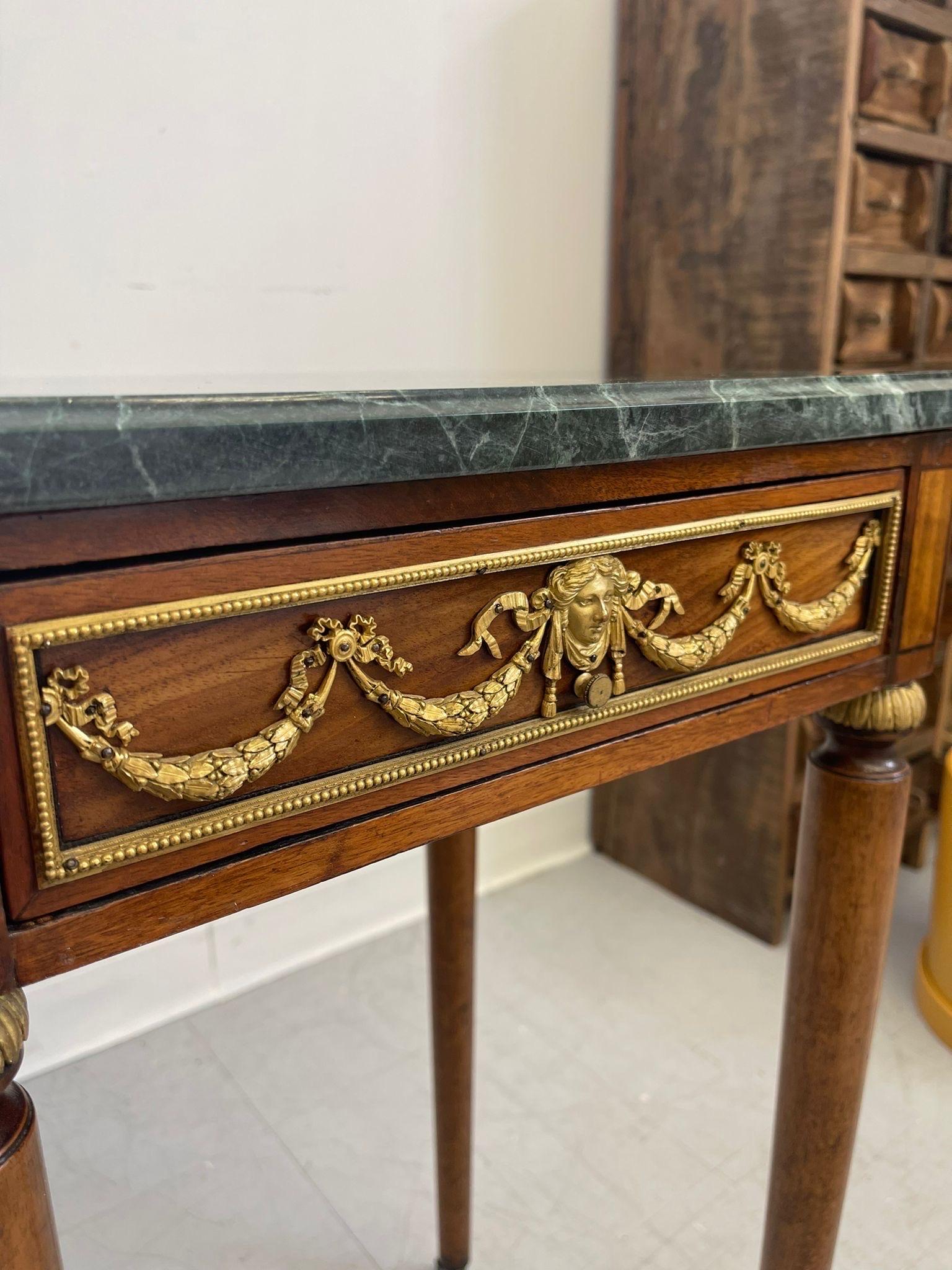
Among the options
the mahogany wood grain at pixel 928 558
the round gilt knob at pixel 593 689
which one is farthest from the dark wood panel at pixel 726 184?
the round gilt knob at pixel 593 689

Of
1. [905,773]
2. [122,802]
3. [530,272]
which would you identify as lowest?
[905,773]

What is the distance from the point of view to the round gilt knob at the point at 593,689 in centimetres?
46

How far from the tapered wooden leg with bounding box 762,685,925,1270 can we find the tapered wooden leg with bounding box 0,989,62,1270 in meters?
0.44

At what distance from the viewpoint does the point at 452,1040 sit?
82 centimetres

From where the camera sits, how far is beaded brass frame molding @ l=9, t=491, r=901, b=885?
1.03 ft

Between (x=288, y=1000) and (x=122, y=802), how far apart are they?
95 cm

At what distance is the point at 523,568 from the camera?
1.38 ft

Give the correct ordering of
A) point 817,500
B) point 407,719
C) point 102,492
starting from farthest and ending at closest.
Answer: point 817,500 < point 407,719 < point 102,492

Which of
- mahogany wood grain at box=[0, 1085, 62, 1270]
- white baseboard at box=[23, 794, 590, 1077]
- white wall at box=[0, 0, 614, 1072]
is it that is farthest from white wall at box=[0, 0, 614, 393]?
mahogany wood grain at box=[0, 1085, 62, 1270]

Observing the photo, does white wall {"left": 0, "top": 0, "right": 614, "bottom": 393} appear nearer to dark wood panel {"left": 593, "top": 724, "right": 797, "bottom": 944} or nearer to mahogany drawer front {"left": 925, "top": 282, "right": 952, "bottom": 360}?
mahogany drawer front {"left": 925, "top": 282, "right": 952, "bottom": 360}

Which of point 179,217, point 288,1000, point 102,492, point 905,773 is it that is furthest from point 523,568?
point 288,1000

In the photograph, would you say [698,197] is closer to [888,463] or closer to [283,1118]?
[888,463]

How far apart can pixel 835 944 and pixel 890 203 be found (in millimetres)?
920

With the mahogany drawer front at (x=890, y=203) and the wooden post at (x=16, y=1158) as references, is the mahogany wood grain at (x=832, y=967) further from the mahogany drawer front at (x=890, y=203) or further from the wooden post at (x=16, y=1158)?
the mahogany drawer front at (x=890, y=203)
